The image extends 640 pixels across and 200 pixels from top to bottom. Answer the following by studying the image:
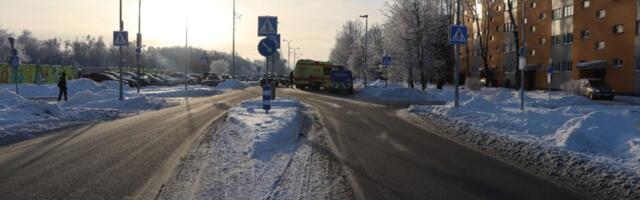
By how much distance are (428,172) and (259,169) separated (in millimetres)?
2518

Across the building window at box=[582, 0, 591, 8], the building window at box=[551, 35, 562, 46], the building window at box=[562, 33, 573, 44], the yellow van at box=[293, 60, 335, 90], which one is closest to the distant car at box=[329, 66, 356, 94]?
the yellow van at box=[293, 60, 335, 90]

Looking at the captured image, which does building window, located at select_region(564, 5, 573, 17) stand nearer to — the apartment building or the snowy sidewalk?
the apartment building

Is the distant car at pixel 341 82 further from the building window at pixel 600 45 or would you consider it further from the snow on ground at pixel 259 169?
the snow on ground at pixel 259 169

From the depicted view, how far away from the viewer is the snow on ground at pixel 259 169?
7.17 m

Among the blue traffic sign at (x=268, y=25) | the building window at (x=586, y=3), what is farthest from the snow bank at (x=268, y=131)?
the building window at (x=586, y=3)

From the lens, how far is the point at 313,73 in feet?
182

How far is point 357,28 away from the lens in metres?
121

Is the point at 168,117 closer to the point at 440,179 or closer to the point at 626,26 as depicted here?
the point at 440,179

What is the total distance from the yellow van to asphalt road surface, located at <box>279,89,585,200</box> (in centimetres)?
4085

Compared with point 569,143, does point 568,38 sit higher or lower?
higher

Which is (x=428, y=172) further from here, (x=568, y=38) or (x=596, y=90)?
(x=568, y=38)

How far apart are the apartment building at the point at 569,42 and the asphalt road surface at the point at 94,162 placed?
1695 inches

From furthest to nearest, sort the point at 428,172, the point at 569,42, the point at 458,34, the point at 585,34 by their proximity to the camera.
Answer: the point at 569,42 → the point at 585,34 → the point at 458,34 → the point at 428,172

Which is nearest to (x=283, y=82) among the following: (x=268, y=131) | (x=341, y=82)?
(x=341, y=82)
